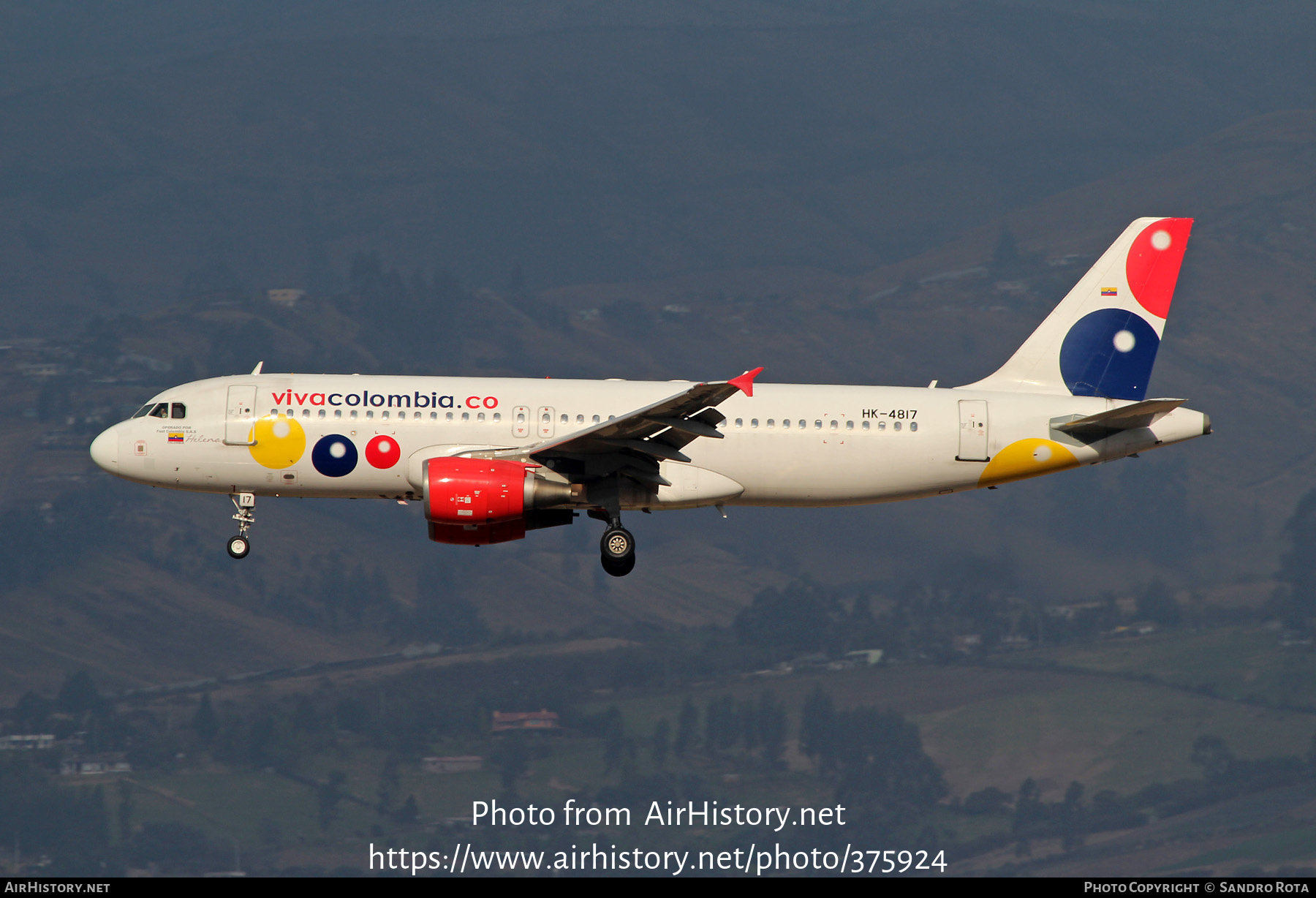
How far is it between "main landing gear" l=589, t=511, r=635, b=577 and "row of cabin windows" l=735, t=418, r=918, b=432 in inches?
160

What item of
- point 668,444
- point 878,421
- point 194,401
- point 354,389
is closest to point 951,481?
point 878,421

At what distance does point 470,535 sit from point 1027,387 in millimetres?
16210

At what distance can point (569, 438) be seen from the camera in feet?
140

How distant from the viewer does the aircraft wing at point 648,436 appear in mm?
40438

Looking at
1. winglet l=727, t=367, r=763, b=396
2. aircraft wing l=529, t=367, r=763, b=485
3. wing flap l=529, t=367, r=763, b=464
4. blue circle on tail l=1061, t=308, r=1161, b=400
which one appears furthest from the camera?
blue circle on tail l=1061, t=308, r=1161, b=400

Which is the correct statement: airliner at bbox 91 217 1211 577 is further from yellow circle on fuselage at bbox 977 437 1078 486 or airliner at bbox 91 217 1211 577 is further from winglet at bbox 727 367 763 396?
winglet at bbox 727 367 763 396

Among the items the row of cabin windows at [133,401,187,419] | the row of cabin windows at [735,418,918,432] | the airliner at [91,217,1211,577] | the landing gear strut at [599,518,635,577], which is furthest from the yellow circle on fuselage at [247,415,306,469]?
the row of cabin windows at [735,418,918,432]

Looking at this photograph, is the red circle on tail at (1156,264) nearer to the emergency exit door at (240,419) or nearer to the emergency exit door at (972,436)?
the emergency exit door at (972,436)

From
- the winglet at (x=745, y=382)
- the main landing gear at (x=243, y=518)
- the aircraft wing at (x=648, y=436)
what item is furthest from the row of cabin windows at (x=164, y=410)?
the winglet at (x=745, y=382)

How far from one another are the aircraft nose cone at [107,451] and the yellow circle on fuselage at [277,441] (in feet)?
12.4

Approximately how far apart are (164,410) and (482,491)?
9527 millimetres

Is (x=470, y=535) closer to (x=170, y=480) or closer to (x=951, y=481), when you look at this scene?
(x=170, y=480)

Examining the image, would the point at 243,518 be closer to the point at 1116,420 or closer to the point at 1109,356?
the point at 1116,420

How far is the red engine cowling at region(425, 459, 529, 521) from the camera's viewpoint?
42656mm
